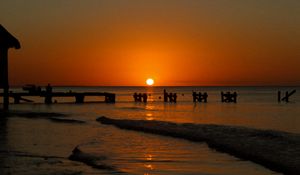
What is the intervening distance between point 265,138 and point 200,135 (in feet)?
9.80

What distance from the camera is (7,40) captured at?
113ft

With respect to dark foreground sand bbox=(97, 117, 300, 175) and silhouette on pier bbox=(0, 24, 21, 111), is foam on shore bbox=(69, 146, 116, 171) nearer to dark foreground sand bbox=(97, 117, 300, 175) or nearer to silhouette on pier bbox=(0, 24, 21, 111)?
dark foreground sand bbox=(97, 117, 300, 175)

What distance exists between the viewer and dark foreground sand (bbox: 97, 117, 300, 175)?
46.3 ft

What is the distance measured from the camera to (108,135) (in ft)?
71.4

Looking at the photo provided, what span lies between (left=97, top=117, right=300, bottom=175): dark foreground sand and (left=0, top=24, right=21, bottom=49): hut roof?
1213cm

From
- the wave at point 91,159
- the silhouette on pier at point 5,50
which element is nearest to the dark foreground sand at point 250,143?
the wave at point 91,159

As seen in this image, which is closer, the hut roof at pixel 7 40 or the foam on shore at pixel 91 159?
the foam on shore at pixel 91 159

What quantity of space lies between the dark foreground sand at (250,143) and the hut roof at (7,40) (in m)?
12.1

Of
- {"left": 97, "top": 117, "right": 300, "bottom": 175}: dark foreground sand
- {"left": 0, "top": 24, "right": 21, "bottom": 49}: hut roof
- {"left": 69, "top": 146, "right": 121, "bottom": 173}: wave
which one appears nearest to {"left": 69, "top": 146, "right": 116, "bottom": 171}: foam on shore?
{"left": 69, "top": 146, "right": 121, "bottom": 173}: wave

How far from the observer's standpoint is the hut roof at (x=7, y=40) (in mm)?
34000

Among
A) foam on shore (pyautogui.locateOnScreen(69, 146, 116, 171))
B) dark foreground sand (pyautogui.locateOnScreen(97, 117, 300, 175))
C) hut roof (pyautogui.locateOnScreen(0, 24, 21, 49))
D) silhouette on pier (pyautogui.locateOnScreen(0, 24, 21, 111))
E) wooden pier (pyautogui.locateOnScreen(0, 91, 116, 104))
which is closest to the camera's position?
foam on shore (pyautogui.locateOnScreen(69, 146, 116, 171))

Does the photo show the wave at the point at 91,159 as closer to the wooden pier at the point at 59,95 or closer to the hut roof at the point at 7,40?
the hut roof at the point at 7,40

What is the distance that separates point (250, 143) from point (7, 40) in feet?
70.8

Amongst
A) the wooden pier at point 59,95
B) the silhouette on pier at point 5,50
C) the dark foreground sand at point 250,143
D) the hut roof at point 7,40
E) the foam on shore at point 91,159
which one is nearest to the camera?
the foam on shore at point 91,159
